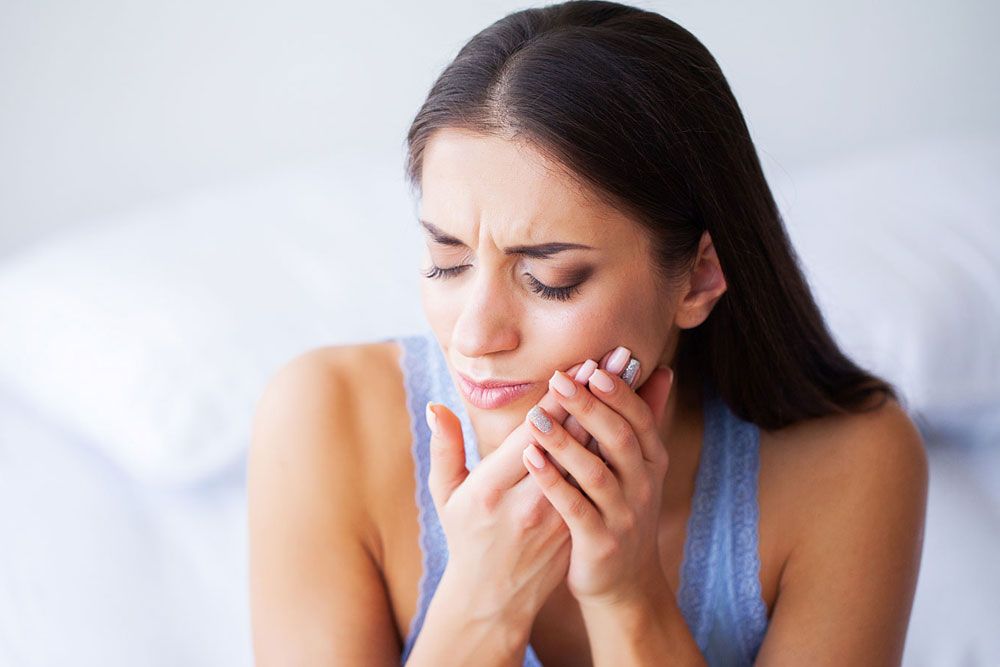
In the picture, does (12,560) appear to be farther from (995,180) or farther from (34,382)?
(995,180)

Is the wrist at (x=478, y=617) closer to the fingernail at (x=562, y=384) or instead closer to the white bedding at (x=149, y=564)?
the fingernail at (x=562, y=384)

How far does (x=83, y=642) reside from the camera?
1842 mm

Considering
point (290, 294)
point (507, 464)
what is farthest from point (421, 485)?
point (290, 294)

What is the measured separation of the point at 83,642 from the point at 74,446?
52cm

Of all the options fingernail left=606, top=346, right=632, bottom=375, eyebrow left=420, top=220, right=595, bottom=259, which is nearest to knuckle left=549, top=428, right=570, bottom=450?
fingernail left=606, top=346, right=632, bottom=375

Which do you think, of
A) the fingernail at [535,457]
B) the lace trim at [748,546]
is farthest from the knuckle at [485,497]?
the lace trim at [748,546]

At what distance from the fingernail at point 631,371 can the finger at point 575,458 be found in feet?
0.35

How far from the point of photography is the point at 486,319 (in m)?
1.38

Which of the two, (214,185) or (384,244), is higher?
(214,185)

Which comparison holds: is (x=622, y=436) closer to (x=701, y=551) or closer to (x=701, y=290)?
(x=701, y=290)

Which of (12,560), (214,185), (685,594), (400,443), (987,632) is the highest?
(214,185)

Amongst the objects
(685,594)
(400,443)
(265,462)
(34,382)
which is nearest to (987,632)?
(685,594)

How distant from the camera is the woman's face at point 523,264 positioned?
1362 mm

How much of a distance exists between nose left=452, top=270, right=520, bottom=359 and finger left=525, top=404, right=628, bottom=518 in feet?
0.33
